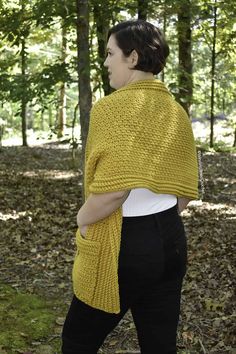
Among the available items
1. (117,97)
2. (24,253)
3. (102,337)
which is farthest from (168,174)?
(24,253)

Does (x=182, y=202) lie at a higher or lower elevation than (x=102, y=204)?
lower

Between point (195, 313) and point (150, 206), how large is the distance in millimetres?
2672

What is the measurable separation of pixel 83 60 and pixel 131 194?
4087mm

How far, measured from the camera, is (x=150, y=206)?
202cm

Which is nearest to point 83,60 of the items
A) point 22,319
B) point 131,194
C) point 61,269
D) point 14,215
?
point 61,269

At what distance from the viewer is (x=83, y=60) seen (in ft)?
18.8

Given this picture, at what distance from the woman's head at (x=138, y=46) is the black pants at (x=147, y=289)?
0.69 metres

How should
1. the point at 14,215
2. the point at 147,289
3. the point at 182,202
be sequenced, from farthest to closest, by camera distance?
the point at 14,215 < the point at 182,202 < the point at 147,289

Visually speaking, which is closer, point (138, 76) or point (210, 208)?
point (138, 76)

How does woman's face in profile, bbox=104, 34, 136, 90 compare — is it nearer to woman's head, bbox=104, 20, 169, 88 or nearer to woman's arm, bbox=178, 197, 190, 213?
woman's head, bbox=104, 20, 169, 88

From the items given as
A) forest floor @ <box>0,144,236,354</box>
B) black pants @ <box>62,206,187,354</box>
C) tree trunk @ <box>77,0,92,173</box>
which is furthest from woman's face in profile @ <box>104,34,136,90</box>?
tree trunk @ <box>77,0,92,173</box>

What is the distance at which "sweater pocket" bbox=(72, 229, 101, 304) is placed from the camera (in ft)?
6.64

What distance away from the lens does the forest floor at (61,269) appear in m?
3.91

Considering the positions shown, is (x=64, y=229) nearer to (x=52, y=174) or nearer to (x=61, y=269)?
(x=61, y=269)
